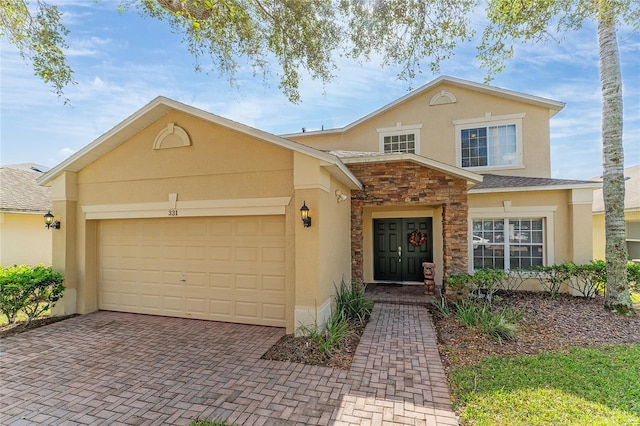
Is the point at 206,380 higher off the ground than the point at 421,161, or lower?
lower

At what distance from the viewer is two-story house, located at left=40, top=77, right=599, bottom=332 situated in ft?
20.4

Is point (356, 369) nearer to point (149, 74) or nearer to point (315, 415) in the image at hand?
point (315, 415)

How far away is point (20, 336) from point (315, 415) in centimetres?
708

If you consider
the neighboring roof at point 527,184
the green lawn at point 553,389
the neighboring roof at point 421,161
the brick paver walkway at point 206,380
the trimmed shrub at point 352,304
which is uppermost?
the neighboring roof at point 421,161

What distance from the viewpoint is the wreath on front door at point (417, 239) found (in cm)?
1058

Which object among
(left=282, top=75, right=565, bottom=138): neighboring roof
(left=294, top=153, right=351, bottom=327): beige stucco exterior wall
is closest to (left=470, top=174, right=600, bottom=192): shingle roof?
(left=282, top=75, right=565, bottom=138): neighboring roof

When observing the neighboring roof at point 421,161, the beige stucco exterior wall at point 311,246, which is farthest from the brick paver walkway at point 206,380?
the neighboring roof at point 421,161

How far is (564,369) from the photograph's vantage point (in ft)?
15.0

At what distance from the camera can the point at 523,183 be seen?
372 inches

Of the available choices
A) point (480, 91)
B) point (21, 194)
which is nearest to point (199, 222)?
point (21, 194)

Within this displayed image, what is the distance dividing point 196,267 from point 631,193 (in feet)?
60.4

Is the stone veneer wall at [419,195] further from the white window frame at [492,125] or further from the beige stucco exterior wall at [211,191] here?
the white window frame at [492,125]

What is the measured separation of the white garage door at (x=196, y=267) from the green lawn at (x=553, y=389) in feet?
13.2

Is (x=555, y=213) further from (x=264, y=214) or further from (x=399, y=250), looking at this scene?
(x=264, y=214)
